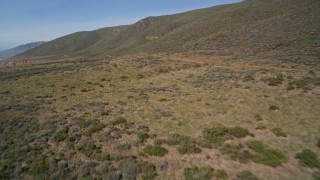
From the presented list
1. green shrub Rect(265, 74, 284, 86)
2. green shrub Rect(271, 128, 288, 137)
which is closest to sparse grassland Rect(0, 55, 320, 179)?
green shrub Rect(271, 128, 288, 137)

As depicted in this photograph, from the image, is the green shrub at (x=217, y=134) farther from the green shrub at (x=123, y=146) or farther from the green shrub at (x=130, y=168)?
the green shrub at (x=130, y=168)

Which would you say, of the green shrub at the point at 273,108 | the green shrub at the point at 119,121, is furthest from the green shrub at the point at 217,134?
the green shrub at the point at 119,121

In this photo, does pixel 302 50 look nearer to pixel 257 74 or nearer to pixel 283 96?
pixel 257 74

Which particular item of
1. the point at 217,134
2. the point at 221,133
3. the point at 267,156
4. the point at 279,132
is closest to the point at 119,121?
the point at 217,134

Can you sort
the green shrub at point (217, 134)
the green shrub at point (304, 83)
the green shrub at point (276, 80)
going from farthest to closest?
1. the green shrub at point (276, 80)
2. the green shrub at point (304, 83)
3. the green shrub at point (217, 134)

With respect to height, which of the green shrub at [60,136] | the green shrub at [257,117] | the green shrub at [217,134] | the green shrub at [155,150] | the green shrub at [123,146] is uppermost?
the green shrub at [60,136]

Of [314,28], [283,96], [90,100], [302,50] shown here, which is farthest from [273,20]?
[90,100]

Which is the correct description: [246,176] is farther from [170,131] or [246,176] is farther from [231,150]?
[170,131]
